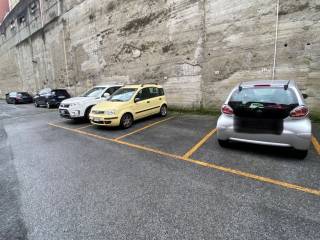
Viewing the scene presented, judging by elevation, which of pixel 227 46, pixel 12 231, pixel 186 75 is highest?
pixel 227 46

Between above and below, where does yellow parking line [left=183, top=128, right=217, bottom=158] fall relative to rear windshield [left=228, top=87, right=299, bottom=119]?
below

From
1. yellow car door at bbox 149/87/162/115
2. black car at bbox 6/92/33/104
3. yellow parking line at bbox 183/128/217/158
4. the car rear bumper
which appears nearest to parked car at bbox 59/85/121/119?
yellow car door at bbox 149/87/162/115

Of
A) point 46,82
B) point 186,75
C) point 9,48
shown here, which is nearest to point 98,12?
point 186,75

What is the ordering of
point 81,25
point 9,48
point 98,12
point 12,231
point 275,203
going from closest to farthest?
point 12,231 → point 275,203 → point 98,12 → point 81,25 → point 9,48

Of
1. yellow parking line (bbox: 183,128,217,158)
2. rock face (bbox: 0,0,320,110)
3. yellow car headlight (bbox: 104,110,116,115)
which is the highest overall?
rock face (bbox: 0,0,320,110)

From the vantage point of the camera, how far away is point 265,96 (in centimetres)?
405

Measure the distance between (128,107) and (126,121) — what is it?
0.51 metres

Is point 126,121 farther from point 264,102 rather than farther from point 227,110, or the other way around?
point 264,102

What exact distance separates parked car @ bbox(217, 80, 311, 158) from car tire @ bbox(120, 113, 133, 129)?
3.72 meters

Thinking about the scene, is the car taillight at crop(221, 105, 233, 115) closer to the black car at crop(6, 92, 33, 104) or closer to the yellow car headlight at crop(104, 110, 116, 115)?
the yellow car headlight at crop(104, 110, 116, 115)

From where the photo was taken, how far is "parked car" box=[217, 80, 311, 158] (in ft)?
12.2

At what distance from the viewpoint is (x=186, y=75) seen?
404 inches

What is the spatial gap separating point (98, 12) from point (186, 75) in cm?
914

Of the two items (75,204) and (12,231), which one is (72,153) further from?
(12,231)
